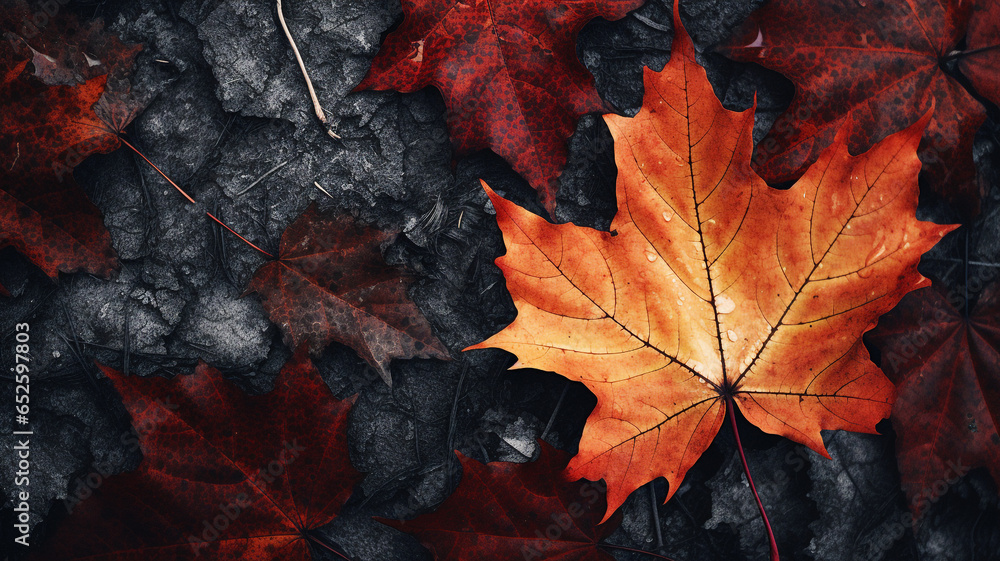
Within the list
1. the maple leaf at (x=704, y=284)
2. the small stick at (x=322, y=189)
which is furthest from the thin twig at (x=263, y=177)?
the maple leaf at (x=704, y=284)

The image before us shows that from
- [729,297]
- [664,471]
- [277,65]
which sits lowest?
[664,471]

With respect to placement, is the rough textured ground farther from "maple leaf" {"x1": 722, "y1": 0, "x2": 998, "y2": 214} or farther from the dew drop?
the dew drop

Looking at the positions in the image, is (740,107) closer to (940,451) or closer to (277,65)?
(940,451)

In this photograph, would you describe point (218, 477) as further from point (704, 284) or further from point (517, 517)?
point (704, 284)

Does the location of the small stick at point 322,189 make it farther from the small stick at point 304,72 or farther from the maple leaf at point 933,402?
the maple leaf at point 933,402

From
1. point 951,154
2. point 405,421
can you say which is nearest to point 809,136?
point 951,154

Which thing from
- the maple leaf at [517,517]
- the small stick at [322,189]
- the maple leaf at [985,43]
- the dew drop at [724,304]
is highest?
the maple leaf at [985,43]

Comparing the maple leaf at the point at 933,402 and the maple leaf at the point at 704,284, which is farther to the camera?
the maple leaf at the point at 933,402
